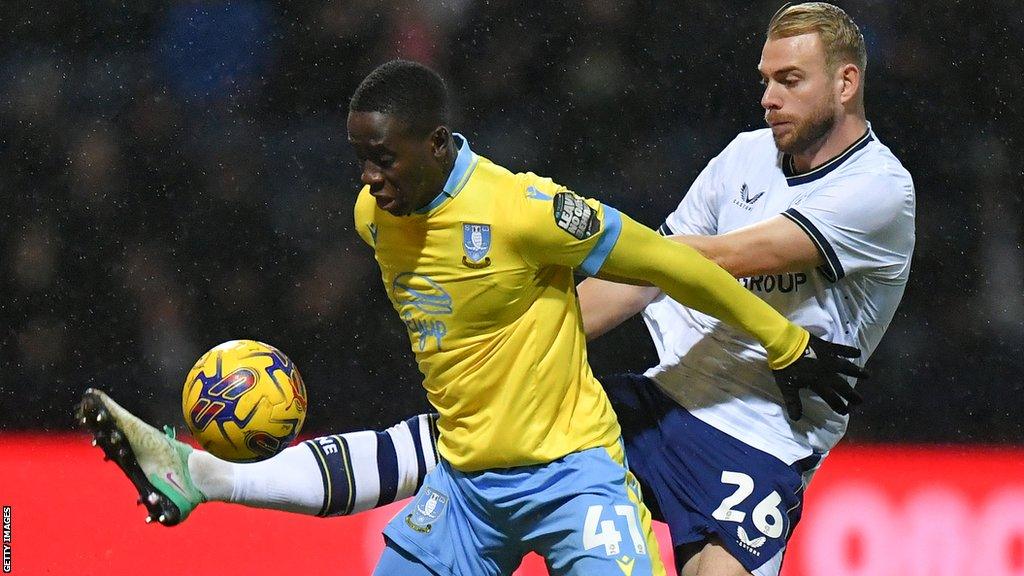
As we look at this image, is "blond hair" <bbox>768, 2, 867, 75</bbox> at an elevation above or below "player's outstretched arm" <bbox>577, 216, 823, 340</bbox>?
above

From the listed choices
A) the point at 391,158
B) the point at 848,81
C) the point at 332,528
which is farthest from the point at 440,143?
the point at 332,528

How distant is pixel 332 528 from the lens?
3.89m

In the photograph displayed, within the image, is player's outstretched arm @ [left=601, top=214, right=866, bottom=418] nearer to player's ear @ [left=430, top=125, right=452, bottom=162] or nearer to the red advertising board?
player's ear @ [left=430, top=125, right=452, bottom=162]

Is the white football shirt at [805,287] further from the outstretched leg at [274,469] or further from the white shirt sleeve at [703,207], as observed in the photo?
the outstretched leg at [274,469]

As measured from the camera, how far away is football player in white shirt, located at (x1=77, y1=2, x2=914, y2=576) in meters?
2.60

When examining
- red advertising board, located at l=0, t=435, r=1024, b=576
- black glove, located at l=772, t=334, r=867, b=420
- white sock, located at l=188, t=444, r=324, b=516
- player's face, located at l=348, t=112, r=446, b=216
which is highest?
player's face, located at l=348, t=112, r=446, b=216

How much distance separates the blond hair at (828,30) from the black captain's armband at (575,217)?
28.4 inches

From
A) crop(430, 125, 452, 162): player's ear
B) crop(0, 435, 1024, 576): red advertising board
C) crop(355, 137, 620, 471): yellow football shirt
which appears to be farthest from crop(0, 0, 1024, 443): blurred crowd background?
crop(430, 125, 452, 162): player's ear

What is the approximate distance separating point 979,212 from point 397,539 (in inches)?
117

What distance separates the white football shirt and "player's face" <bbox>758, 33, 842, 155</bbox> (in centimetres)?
9

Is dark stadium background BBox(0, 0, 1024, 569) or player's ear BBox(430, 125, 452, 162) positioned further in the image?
dark stadium background BBox(0, 0, 1024, 569)

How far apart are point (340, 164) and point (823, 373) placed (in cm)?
236

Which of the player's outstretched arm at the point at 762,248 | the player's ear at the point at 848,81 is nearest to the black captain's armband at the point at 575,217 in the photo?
the player's outstretched arm at the point at 762,248

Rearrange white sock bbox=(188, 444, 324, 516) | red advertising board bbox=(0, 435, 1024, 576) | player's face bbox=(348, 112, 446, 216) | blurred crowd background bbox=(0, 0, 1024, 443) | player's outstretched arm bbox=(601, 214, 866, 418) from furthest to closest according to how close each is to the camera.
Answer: blurred crowd background bbox=(0, 0, 1024, 443)
red advertising board bbox=(0, 435, 1024, 576)
white sock bbox=(188, 444, 324, 516)
player's outstretched arm bbox=(601, 214, 866, 418)
player's face bbox=(348, 112, 446, 216)
